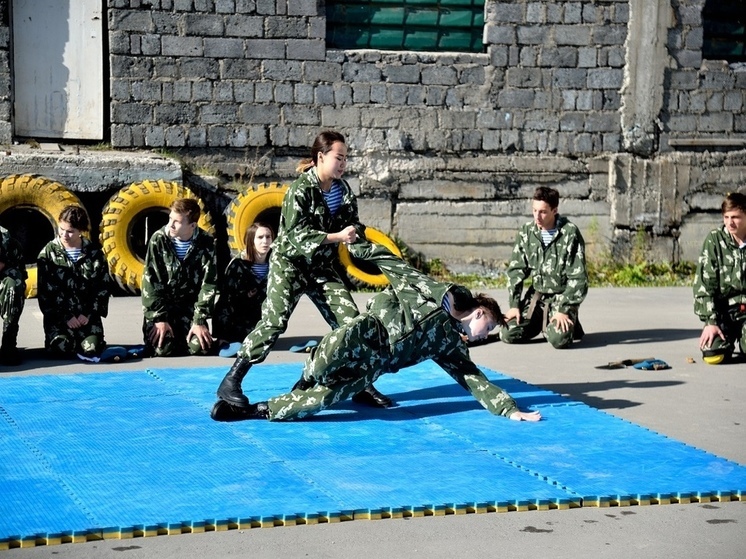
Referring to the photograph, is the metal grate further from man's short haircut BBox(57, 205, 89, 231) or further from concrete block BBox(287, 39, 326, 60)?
man's short haircut BBox(57, 205, 89, 231)

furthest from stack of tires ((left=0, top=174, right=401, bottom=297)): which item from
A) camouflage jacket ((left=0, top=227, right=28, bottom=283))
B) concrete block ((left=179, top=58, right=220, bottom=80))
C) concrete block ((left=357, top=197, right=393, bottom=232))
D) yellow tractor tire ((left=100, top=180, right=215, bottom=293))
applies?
camouflage jacket ((left=0, top=227, right=28, bottom=283))

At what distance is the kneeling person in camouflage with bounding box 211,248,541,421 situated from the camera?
590 cm

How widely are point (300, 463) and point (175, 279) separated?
127 inches

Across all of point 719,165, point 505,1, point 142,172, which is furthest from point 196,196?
point 719,165

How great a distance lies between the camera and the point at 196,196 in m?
11.7

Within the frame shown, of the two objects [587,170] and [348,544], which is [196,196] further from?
[348,544]

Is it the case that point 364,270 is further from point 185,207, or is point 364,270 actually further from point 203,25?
point 185,207

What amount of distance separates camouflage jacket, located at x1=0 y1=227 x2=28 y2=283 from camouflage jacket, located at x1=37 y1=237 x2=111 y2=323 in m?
0.14

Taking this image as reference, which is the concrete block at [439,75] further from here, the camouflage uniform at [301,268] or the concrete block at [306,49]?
the camouflage uniform at [301,268]

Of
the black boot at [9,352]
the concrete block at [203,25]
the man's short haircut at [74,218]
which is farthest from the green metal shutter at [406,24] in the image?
the black boot at [9,352]

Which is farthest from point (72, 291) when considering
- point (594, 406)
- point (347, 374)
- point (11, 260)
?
point (594, 406)

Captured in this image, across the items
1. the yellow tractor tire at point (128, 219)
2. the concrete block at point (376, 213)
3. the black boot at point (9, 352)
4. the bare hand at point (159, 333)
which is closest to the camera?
the black boot at point (9, 352)

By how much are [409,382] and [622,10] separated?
704cm

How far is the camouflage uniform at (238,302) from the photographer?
834cm
